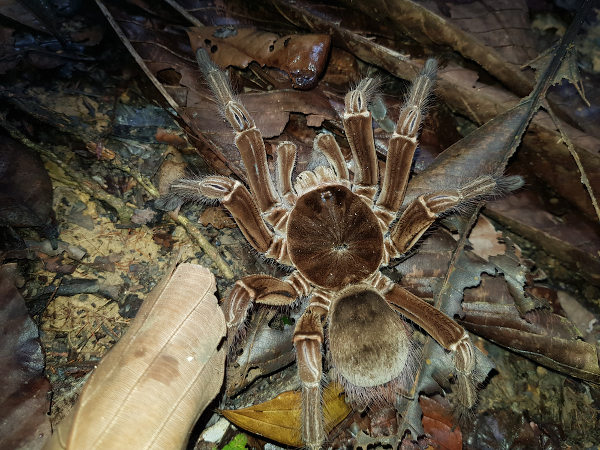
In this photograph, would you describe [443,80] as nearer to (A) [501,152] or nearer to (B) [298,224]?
(A) [501,152]

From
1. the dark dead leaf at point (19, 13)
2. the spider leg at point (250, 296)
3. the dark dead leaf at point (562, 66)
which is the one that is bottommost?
the spider leg at point (250, 296)

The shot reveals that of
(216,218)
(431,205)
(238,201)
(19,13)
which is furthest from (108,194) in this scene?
(431,205)

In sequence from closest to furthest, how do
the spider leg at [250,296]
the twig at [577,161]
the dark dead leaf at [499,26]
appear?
the spider leg at [250,296], the twig at [577,161], the dark dead leaf at [499,26]

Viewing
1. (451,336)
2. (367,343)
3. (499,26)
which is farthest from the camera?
(499,26)

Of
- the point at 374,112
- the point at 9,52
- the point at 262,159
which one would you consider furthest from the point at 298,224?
the point at 9,52

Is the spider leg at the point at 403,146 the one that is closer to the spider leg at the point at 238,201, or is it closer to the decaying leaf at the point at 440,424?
the spider leg at the point at 238,201

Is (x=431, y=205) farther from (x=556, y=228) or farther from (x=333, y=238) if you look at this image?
(x=556, y=228)

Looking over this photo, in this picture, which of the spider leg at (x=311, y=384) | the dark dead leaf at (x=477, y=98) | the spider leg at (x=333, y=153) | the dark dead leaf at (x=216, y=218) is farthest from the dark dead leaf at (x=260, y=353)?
the dark dead leaf at (x=477, y=98)

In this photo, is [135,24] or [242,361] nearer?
[242,361]
